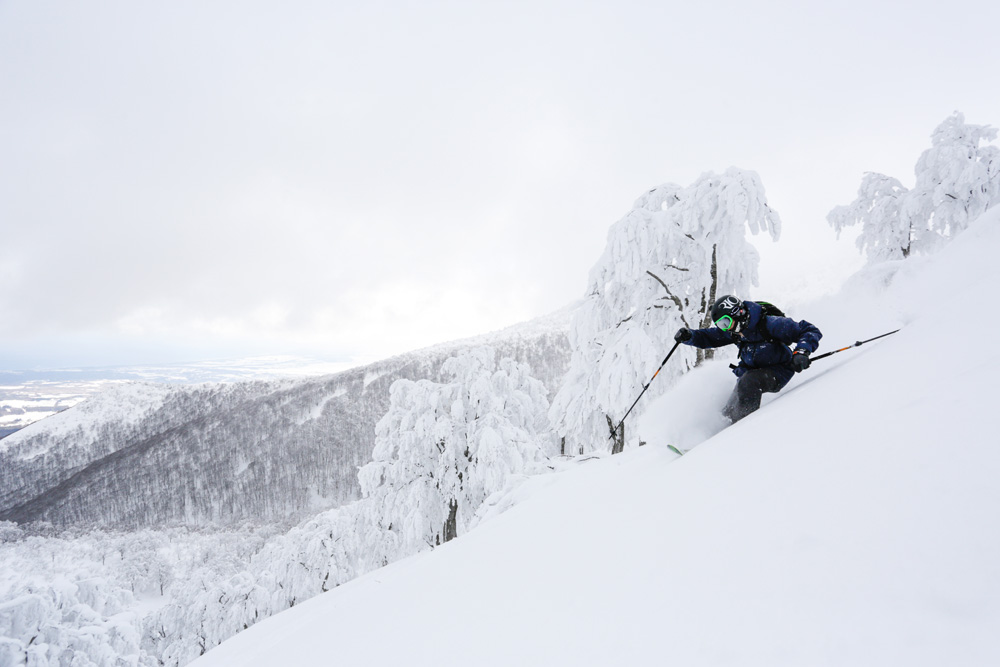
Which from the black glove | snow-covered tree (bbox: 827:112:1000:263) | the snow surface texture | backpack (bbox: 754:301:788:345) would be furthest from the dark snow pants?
snow-covered tree (bbox: 827:112:1000:263)

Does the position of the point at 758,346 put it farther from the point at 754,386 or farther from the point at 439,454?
the point at 439,454

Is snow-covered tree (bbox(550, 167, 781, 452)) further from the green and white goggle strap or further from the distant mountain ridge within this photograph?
the distant mountain ridge

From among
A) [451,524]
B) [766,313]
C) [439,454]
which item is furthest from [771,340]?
[451,524]

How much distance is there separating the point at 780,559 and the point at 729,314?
12.2 ft

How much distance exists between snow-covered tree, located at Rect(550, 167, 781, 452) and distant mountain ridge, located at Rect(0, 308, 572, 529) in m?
78.3

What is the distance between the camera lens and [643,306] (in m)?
9.15

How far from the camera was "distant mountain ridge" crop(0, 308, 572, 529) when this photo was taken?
99.9 meters

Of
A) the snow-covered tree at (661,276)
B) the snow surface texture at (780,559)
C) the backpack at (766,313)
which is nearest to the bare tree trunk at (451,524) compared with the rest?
the snow-covered tree at (661,276)

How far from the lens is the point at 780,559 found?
4.68ft

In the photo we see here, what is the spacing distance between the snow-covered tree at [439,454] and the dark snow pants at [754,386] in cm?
852

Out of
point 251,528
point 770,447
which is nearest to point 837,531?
point 770,447

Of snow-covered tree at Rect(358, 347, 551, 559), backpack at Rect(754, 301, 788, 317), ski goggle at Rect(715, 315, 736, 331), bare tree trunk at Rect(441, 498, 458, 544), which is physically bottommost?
bare tree trunk at Rect(441, 498, 458, 544)

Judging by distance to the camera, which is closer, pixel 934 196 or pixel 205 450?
pixel 934 196

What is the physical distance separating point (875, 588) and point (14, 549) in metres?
117
